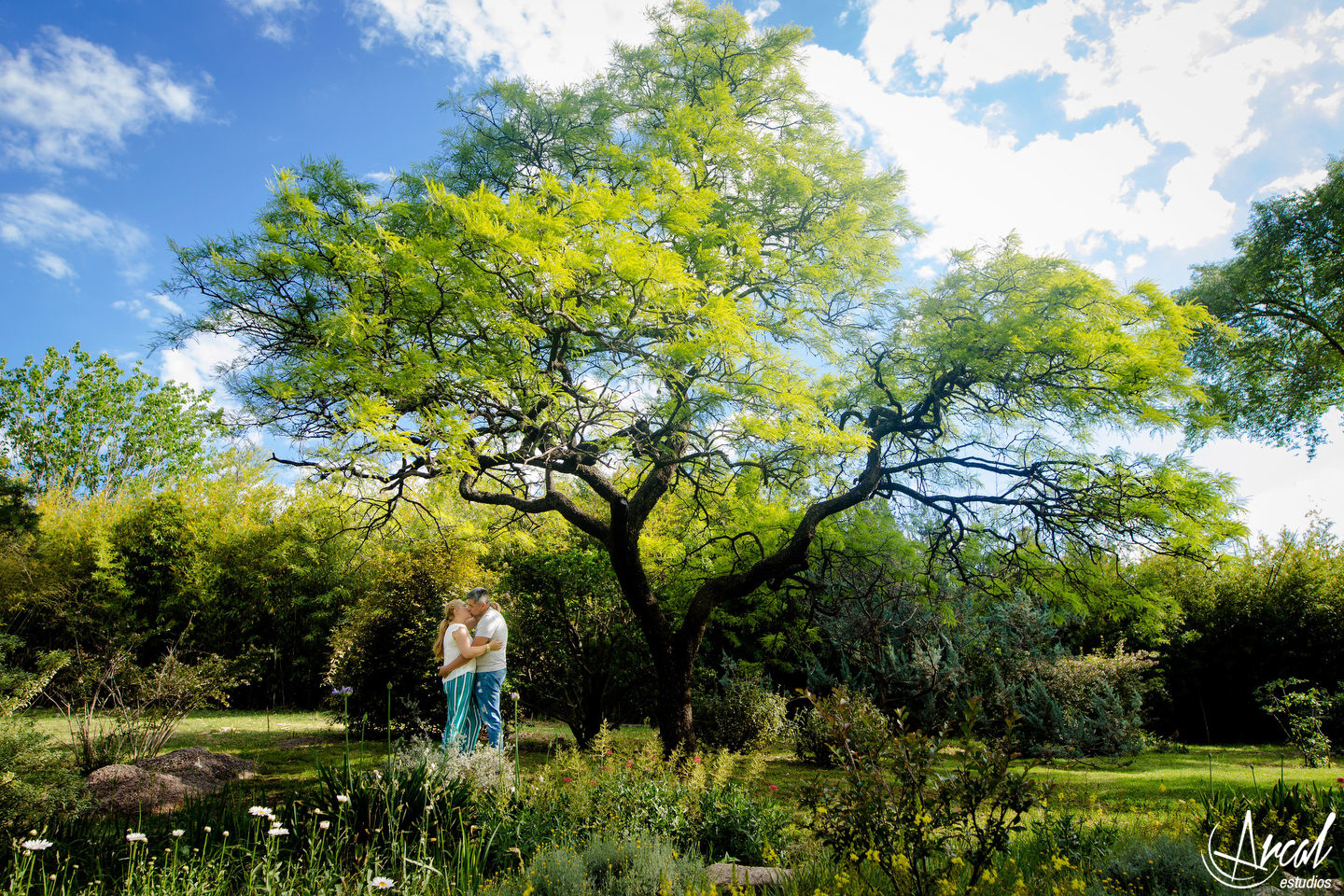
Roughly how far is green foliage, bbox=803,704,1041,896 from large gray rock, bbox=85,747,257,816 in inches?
173

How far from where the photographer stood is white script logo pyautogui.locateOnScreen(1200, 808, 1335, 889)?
315 centimetres

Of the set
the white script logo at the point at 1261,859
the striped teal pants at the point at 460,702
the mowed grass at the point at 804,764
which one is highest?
the striped teal pants at the point at 460,702

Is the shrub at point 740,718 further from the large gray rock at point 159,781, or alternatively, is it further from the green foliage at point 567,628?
the large gray rock at point 159,781

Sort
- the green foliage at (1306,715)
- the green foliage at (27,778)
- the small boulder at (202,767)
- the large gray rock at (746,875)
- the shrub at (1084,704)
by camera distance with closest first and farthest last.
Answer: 1. the large gray rock at (746,875)
2. the green foliage at (27,778)
3. the small boulder at (202,767)
4. the green foliage at (1306,715)
5. the shrub at (1084,704)

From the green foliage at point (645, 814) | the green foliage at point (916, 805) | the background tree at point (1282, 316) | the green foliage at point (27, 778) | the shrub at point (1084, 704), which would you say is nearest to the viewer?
the green foliage at point (916, 805)

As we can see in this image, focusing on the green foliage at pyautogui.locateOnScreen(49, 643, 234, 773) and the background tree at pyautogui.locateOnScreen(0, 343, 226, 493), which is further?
the background tree at pyautogui.locateOnScreen(0, 343, 226, 493)

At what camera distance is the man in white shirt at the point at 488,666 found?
5.76 metres

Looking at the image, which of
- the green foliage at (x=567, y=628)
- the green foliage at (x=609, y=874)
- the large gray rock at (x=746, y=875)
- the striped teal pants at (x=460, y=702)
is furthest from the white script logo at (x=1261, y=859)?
the green foliage at (x=567, y=628)

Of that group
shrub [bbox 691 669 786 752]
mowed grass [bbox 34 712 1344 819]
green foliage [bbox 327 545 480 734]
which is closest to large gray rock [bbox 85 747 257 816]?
mowed grass [bbox 34 712 1344 819]

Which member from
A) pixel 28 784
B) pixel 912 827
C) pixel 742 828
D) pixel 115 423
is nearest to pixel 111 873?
pixel 28 784

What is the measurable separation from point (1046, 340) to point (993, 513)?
2.47 m

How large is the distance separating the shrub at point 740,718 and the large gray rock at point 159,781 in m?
4.99

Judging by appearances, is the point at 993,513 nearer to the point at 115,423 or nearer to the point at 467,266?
the point at 467,266

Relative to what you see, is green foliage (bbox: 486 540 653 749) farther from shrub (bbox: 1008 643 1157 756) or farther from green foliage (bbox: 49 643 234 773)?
shrub (bbox: 1008 643 1157 756)
